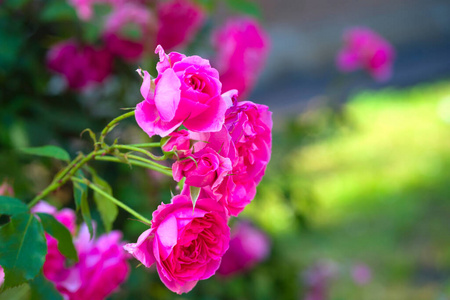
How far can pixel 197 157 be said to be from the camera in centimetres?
47

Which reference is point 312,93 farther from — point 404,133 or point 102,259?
point 102,259

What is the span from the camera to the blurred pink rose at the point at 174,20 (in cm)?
116

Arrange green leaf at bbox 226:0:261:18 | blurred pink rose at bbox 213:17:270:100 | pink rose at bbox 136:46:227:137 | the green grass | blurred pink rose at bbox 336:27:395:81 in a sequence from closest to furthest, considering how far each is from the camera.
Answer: pink rose at bbox 136:46:227:137 < green leaf at bbox 226:0:261:18 < blurred pink rose at bbox 213:17:270:100 < blurred pink rose at bbox 336:27:395:81 < the green grass

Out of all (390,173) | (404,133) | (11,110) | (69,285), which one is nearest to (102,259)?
(69,285)

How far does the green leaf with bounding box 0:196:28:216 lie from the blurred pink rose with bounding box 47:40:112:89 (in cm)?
62

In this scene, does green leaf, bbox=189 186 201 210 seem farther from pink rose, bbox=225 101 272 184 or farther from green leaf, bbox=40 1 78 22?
green leaf, bbox=40 1 78 22

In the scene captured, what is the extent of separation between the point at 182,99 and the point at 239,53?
89 centimetres

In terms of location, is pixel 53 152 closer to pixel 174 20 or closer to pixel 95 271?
pixel 95 271

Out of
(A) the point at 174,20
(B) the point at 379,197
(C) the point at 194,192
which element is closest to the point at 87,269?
(C) the point at 194,192

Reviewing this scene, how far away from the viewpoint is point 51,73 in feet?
3.94

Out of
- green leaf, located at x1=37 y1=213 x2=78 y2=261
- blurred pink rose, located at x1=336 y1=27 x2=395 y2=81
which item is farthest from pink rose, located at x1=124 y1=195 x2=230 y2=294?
blurred pink rose, located at x1=336 y1=27 x2=395 y2=81

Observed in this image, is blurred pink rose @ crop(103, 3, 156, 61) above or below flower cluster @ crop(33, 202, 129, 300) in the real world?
above

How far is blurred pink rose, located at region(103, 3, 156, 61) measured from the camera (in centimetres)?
109

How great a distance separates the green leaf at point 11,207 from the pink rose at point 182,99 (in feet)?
0.55
